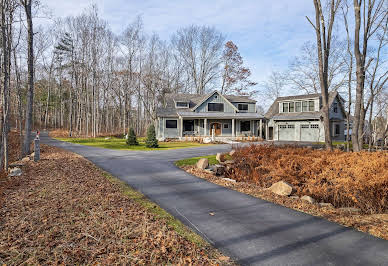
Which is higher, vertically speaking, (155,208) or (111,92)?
(111,92)

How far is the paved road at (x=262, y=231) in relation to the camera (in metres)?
3.48

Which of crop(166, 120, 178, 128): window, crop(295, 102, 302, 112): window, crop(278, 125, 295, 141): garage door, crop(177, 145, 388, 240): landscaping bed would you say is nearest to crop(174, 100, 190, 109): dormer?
crop(166, 120, 178, 128): window

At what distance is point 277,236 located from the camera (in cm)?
412

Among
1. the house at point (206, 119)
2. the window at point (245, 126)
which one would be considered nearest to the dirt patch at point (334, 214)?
the house at point (206, 119)

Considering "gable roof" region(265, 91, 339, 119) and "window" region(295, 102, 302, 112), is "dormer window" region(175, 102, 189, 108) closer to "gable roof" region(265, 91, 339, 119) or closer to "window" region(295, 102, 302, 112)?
"gable roof" region(265, 91, 339, 119)

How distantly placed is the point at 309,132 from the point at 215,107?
11230 mm

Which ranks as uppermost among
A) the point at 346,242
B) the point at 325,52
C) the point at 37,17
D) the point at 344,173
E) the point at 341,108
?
the point at 37,17

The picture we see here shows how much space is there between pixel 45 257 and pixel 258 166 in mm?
8845

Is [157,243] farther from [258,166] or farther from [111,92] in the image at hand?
[111,92]

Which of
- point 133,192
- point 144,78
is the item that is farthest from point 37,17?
point 144,78

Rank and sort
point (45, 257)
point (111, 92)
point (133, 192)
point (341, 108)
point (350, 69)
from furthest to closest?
point (111, 92), point (341, 108), point (350, 69), point (133, 192), point (45, 257)

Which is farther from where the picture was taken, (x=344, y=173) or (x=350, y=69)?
(x=350, y=69)

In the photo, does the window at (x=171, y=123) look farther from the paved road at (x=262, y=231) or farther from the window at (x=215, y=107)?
the paved road at (x=262, y=231)

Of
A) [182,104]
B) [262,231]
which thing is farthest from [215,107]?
[262,231]
